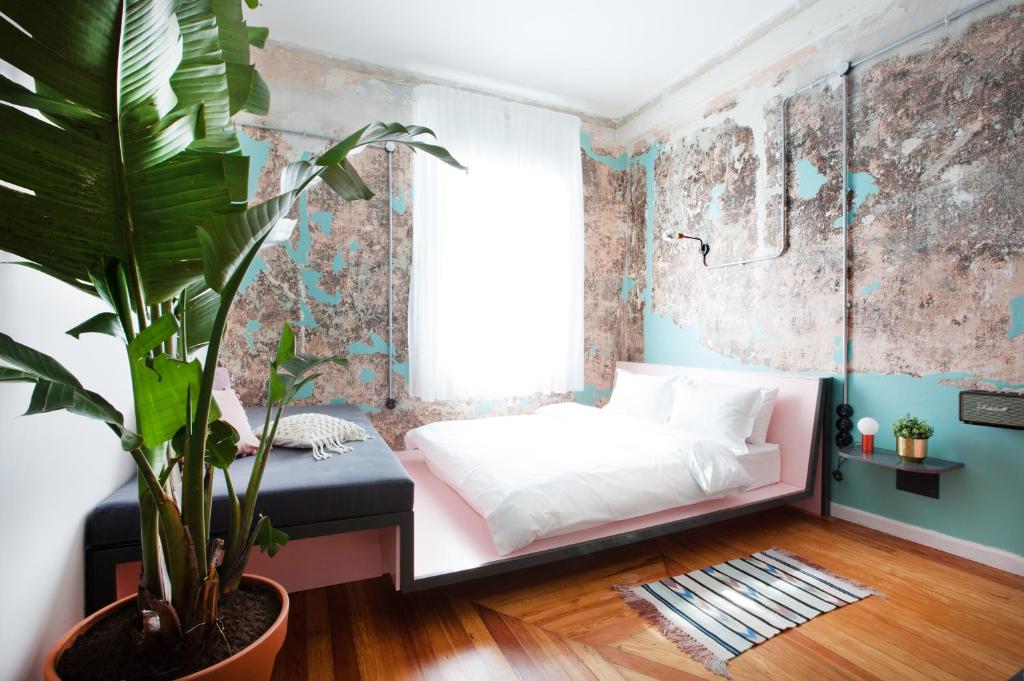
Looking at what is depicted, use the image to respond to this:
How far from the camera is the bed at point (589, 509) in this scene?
177 cm

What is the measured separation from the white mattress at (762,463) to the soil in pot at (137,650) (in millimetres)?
2333

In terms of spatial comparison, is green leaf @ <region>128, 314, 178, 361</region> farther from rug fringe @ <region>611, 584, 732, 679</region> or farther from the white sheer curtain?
the white sheer curtain

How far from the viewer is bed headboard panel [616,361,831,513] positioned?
2637mm

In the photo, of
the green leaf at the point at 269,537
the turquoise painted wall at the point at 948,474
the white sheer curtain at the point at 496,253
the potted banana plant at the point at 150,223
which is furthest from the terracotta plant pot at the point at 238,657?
the turquoise painted wall at the point at 948,474

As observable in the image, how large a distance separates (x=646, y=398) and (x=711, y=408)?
517 millimetres

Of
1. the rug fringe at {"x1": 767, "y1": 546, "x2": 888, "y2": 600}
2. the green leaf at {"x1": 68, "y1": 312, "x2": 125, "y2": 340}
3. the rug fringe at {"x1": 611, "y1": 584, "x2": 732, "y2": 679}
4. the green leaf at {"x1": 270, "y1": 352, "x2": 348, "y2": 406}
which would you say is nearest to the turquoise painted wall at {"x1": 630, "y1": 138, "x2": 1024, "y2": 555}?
the rug fringe at {"x1": 767, "y1": 546, "x2": 888, "y2": 600}

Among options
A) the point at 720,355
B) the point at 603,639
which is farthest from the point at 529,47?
the point at 603,639

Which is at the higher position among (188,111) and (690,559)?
(188,111)

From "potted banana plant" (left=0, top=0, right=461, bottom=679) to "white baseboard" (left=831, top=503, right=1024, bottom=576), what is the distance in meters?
2.82

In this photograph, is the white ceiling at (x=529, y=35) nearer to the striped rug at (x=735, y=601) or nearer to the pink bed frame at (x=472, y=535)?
the pink bed frame at (x=472, y=535)

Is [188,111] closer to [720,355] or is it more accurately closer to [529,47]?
[529,47]

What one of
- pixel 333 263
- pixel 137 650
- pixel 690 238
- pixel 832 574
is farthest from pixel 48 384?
pixel 690 238

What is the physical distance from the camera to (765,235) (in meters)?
3.09

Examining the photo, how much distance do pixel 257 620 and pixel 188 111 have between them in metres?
1.01
